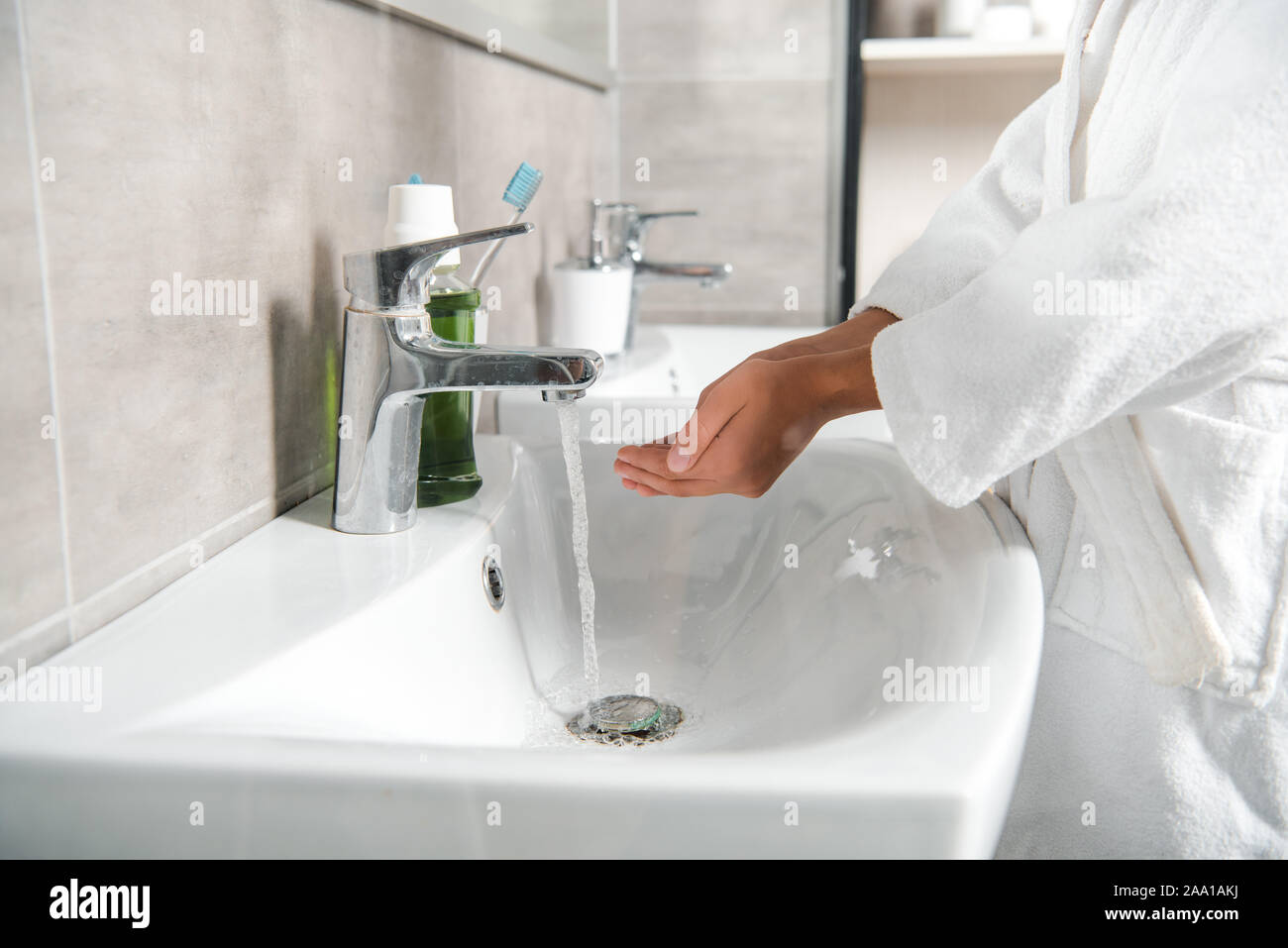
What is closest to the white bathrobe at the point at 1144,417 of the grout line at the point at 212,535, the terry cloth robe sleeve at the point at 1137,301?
the terry cloth robe sleeve at the point at 1137,301

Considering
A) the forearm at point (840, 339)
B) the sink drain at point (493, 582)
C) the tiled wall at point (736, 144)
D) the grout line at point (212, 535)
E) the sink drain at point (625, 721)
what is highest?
the tiled wall at point (736, 144)

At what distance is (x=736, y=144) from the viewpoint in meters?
1.50

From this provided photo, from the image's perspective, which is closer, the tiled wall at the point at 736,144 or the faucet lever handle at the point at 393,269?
the faucet lever handle at the point at 393,269

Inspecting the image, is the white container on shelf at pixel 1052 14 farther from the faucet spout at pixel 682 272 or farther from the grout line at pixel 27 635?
the grout line at pixel 27 635

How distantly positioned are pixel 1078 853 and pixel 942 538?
Result: 7.2 inches

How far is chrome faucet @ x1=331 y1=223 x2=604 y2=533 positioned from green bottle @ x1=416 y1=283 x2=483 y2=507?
6cm

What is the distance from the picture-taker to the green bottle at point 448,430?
633 millimetres

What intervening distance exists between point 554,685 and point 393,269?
267mm

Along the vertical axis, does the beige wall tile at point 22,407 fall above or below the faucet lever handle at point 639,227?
below

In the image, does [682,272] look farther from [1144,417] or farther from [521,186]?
[1144,417]

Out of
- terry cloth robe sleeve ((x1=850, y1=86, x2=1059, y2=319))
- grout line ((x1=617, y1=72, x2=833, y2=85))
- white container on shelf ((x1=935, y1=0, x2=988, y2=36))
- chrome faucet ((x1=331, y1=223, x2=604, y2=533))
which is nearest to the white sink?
terry cloth robe sleeve ((x1=850, y1=86, x2=1059, y2=319))

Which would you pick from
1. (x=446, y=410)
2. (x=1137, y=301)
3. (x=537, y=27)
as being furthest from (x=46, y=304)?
(x=537, y=27)

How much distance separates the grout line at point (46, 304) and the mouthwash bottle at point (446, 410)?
204 mm

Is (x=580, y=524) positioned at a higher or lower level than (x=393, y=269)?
lower
